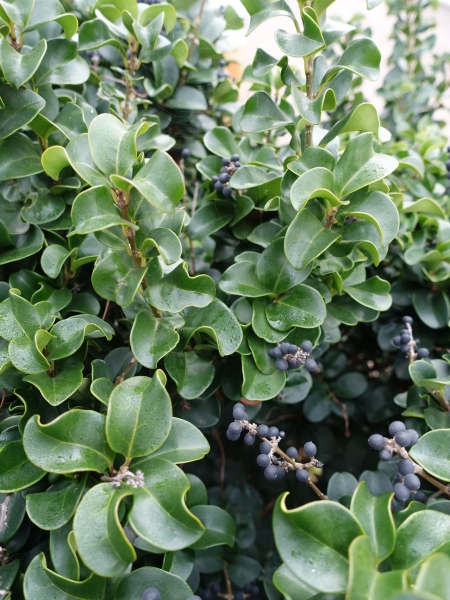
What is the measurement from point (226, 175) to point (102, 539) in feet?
2.12

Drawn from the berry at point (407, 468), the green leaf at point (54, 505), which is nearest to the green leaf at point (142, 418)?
the green leaf at point (54, 505)

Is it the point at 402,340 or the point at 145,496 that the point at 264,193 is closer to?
the point at 402,340

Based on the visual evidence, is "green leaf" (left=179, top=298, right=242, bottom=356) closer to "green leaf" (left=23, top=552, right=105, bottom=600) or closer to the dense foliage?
the dense foliage

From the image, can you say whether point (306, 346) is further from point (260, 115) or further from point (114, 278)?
point (260, 115)

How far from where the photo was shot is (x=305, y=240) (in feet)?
2.15

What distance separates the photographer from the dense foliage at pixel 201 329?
1.69 ft

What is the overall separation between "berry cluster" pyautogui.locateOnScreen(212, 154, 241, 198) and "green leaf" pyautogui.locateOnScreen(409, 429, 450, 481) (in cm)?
56

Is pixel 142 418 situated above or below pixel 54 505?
above

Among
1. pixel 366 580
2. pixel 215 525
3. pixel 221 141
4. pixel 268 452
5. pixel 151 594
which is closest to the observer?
pixel 366 580

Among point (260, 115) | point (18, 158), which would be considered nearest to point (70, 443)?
point (18, 158)

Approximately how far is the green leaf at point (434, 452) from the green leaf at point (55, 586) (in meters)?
0.44

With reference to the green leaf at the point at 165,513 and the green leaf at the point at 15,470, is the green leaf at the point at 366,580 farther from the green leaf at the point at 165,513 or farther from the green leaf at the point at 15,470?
the green leaf at the point at 15,470

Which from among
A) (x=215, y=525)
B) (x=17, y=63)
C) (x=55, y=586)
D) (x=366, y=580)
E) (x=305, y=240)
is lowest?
(x=215, y=525)

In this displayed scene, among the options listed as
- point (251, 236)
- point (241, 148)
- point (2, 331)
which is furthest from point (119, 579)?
point (241, 148)
